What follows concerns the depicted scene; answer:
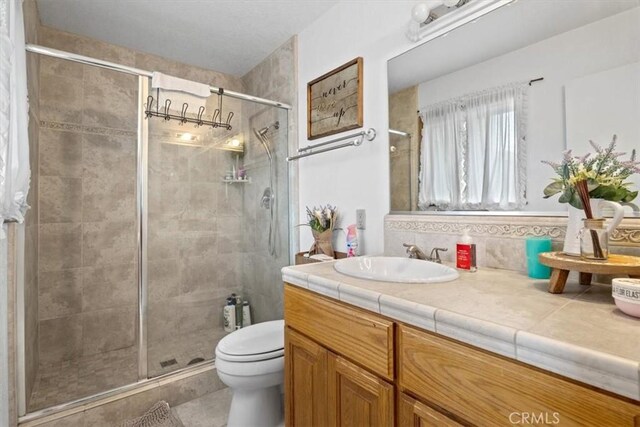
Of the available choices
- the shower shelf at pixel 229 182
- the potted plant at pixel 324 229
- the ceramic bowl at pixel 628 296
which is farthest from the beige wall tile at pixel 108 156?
the ceramic bowl at pixel 628 296

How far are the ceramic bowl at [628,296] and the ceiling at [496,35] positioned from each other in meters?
0.87

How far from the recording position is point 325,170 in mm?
2021

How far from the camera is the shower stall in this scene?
6.48ft

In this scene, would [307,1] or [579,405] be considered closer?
[579,405]

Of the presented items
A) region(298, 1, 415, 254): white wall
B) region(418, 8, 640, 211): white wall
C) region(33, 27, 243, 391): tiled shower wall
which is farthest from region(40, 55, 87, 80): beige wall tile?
region(418, 8, 640, 211): white wall

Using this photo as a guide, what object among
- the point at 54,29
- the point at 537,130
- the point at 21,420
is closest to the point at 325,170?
the point at 537,130

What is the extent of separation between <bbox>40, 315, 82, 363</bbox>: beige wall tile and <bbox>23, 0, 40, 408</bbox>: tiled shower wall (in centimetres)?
9

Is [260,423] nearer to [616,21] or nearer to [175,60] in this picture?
[616,21]

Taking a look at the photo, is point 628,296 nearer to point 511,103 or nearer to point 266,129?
point 511,103

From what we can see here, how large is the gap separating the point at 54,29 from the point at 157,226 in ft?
5.15

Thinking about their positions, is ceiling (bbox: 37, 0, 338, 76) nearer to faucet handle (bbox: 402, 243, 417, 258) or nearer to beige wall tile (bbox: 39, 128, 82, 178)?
beige wall tile (bbox: 39, 128, 82, 178)

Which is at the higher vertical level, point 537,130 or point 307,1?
point 307,1

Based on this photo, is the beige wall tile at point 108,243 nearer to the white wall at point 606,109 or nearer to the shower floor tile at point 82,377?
the shower floor tile at point 82,377

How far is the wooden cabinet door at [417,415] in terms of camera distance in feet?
2.24
